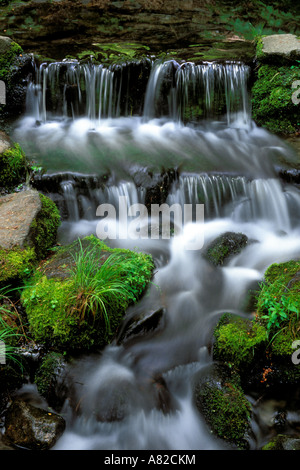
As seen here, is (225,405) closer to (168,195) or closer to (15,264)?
(15,264)

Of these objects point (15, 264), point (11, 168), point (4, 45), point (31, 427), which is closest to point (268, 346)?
point (31, 427)

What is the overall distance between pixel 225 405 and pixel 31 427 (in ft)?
5.04

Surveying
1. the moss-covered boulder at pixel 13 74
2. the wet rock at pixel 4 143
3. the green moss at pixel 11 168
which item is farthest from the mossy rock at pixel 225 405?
the moss-covered boulder at pixel 13 74

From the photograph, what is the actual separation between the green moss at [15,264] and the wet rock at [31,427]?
3.95 feet

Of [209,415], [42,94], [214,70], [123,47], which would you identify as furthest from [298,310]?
[123,47]

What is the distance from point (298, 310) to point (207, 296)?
1.23 metres

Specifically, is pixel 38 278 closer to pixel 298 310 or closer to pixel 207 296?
pixel 207 296

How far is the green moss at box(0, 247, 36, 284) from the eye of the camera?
12.0 feet

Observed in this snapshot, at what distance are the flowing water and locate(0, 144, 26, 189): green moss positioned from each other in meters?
0.43

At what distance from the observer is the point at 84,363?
3.38 m

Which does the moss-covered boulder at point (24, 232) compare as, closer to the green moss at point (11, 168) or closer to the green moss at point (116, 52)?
the green moss at point (11, 168)

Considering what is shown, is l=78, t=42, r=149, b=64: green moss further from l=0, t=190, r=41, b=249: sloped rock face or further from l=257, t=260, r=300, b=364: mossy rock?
l=257, t=260, r=300, b=364: mossy rock

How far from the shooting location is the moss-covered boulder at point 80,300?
3.33 m

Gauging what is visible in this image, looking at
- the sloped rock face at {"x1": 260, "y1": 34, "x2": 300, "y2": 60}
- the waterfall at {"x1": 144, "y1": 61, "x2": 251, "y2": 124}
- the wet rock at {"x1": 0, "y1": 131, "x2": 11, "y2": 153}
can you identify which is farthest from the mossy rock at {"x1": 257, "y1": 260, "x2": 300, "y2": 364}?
the sloped rock face at {"x1": 260, "y1": 34, "x2": 300, "y2": 60}
